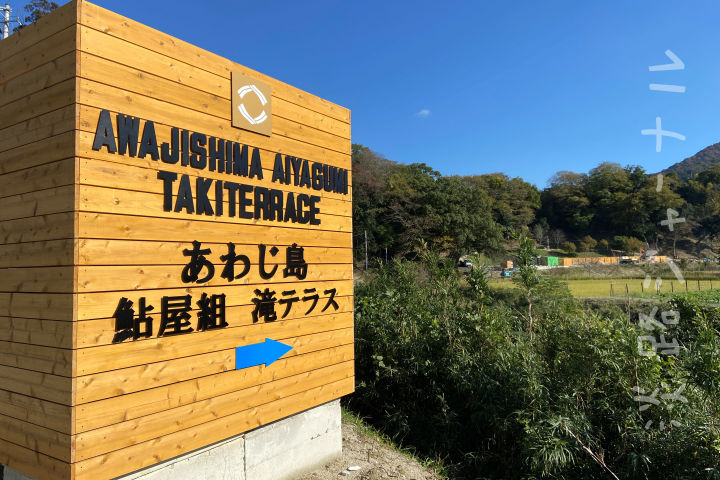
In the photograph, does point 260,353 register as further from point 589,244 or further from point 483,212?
point 589,244

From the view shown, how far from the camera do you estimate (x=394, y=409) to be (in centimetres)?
502

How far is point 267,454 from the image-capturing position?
3.01m

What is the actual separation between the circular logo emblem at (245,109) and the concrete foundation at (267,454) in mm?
2103

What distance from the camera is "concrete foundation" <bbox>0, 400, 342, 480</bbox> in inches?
99.2

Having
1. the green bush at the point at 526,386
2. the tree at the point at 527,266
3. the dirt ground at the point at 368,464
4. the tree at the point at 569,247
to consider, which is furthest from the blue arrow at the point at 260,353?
the tree at the point at 569,247

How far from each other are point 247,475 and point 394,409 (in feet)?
8.09

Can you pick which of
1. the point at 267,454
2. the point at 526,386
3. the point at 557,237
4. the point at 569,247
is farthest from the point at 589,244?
the point at 267,454

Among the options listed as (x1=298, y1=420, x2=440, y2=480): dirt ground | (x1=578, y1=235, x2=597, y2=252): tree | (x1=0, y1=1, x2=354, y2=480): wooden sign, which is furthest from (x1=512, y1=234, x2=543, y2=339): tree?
(x1=578, y1=235, x2=597, y2=252): tree

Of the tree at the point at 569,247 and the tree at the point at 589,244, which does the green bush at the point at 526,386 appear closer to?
the tree at the point at 589,244

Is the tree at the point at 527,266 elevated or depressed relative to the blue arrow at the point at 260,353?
elevated

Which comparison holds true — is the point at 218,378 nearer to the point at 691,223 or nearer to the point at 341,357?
the point at 341,357

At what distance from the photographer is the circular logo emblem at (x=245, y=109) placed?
2.93 m

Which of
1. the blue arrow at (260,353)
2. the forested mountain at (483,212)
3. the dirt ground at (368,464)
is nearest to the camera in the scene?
the blue arrow at (260,353)

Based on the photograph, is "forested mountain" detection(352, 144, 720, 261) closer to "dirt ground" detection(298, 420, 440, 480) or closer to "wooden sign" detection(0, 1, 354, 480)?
"dirt ground" detection(298, 420, 440, 480)
